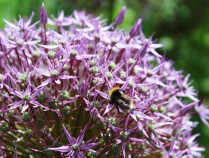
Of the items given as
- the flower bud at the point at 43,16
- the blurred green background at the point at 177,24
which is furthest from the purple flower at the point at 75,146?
the blurred green background at the point at 177,24

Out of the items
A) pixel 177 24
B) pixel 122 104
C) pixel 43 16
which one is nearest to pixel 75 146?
pixel 122 104

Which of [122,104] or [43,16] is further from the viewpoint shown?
[43,16]

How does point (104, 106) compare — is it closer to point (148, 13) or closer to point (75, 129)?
→ point (75, 129)

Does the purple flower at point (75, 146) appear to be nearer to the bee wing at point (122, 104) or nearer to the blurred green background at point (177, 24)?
the bee wing at point (122, 104)

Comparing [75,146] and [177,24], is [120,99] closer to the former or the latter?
[75,146]

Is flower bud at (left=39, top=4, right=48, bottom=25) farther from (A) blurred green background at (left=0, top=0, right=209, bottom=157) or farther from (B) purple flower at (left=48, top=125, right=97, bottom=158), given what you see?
(A) blurred green background at (left=0, top=0, right=209, bottom=157)
